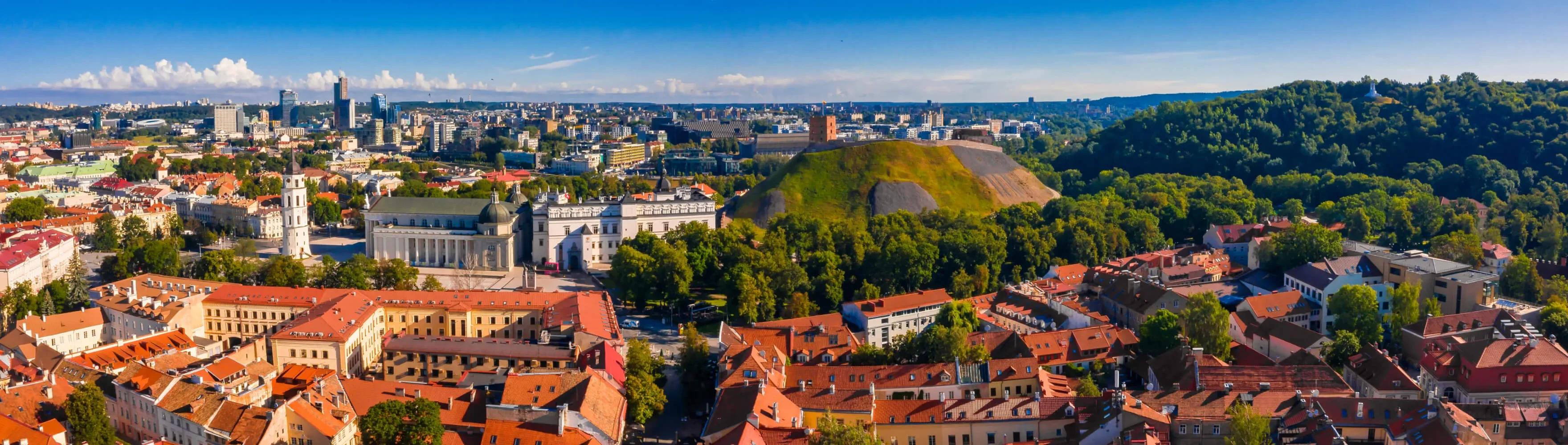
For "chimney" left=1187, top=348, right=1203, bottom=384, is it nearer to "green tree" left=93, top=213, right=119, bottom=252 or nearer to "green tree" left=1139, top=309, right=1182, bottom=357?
"green tree" left=1139, top=309, right=1182, bottom=357

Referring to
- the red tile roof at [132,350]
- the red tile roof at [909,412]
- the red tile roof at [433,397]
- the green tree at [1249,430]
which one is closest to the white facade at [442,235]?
the red tile roof at [132,350]

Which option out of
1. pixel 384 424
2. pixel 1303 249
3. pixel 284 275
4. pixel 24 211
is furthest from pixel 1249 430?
pixel 24 211

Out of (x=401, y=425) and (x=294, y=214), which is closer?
(x=401, y=425)

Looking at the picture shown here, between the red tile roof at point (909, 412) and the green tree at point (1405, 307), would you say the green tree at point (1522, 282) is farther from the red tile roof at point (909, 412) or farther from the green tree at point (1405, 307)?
the red tile roof at point (909, 412)

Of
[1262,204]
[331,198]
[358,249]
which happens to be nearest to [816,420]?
[358,249]

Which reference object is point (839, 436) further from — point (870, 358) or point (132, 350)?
point (132, 350)

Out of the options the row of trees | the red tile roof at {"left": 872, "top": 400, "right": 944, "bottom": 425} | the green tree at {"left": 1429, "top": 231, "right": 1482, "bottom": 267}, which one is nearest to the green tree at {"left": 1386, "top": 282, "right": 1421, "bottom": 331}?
the green tree at {"left": 1429, "top": 231, "right": 1482, "bottom": 267}

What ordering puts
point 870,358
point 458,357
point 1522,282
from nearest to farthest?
1. point 870,358
2. point 458,357
3. point 1522,282
